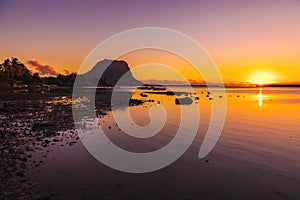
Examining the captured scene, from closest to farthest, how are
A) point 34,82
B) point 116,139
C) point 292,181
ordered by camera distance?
point 292,181 → point 116,139 → point 34,82

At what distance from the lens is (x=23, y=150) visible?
616 inches

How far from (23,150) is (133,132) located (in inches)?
452

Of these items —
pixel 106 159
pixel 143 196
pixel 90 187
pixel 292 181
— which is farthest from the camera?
pixel 106 159

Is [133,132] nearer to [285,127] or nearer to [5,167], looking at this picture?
[5,167]

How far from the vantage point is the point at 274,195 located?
10570 mm

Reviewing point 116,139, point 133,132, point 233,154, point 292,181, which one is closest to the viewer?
point 292,181

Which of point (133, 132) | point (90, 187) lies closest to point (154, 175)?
point (90, 187)

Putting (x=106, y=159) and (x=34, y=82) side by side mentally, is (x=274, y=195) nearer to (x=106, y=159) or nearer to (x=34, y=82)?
(x=106, y=159)

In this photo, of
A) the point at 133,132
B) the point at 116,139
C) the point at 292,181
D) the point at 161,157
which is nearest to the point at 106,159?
the point at 161,157

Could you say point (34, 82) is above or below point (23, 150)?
above

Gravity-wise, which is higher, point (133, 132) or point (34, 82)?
point (34, 82)

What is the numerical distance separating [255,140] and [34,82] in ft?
435

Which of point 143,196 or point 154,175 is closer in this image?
point 143,196

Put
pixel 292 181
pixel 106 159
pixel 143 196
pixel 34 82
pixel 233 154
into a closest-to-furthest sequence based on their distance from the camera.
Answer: pixel 143 196 < pixel 292 181 < pixel 106 159 < pixel 233 154 < pixel 34 82
